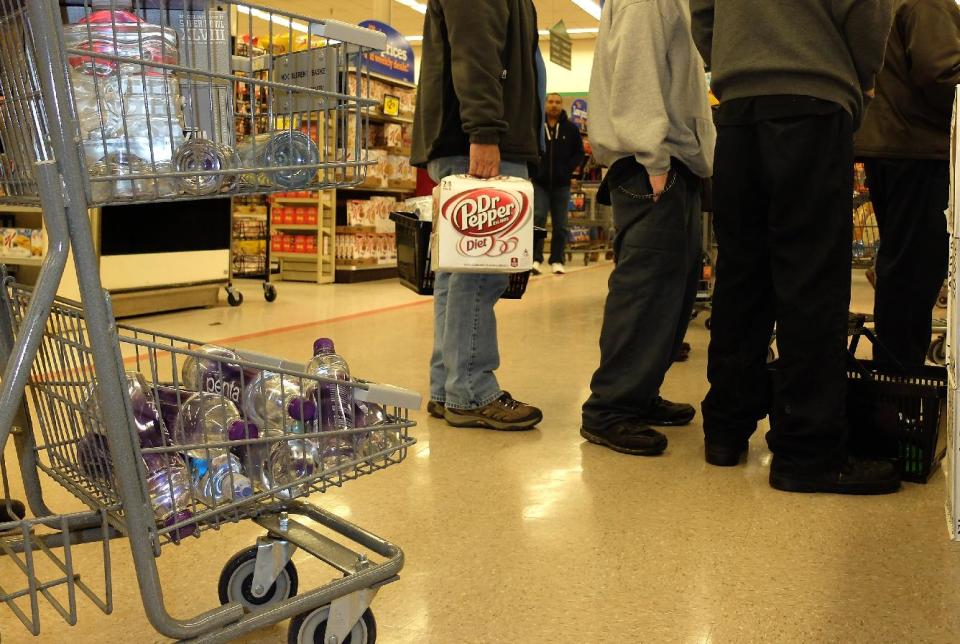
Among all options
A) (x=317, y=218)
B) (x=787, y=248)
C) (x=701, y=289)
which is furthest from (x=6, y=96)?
(x=317, y=218)

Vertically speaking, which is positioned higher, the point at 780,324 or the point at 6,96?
the point at 6,96

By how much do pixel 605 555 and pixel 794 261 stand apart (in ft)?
2.83

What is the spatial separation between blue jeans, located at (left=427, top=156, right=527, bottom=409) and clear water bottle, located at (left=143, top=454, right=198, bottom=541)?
1519 mm

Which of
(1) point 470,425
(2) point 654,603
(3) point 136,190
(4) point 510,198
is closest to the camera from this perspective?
(3) point 136,190

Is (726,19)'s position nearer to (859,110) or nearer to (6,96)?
(859,110)

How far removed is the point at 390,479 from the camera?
2217mm

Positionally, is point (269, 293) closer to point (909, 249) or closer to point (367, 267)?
point (367, 267)

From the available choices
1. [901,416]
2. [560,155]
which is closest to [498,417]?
[901,416]

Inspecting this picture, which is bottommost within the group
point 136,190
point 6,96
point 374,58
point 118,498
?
point 118,498

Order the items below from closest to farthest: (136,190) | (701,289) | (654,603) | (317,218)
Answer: (136,190) < (654,603) < (701,289) < (317,218)

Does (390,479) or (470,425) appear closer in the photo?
(390,479)

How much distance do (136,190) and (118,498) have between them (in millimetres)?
402

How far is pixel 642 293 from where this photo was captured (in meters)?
2.47

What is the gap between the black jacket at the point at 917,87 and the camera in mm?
2740
